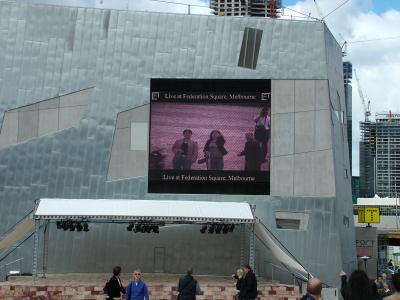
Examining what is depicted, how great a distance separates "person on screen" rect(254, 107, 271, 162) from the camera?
2961 cm

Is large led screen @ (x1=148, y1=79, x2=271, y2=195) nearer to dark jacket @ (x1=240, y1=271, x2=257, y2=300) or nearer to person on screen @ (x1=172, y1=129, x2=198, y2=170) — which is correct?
person on screen @ (x1=172, y1=129, x2=198, y2=170)

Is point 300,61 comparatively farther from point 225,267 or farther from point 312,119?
point 225,267

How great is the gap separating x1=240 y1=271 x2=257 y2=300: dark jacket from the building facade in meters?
12.3

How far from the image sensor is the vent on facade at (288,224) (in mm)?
29594

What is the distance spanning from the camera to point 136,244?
29.6m

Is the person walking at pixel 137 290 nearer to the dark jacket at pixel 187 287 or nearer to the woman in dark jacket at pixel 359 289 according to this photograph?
the dark jacket at pixel 187 287

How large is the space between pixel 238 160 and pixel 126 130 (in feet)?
15.1

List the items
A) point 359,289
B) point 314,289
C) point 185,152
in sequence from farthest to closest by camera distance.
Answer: point 185,152 → point 359,289 → point 314,289

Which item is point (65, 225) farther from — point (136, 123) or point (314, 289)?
point (314, 289)

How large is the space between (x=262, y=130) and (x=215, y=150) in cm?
202

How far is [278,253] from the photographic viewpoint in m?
28.1

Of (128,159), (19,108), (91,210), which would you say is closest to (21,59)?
(19,108)

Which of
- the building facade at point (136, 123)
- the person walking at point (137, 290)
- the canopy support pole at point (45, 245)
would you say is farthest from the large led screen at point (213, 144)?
the person walking at point (137, 290)

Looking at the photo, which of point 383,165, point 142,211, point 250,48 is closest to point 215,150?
point 250,48
